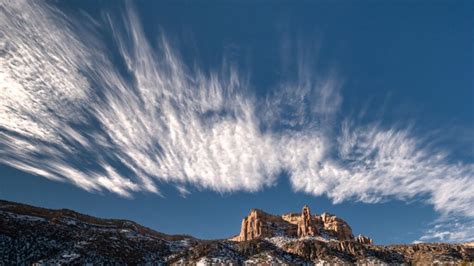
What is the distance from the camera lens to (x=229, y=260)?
18725cm

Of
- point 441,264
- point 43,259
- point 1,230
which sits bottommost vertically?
point 43,259

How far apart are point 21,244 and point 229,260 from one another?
114617 mm

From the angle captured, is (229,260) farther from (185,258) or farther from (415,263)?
(415,263)

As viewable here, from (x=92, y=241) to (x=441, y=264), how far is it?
726 feet

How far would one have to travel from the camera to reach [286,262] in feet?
631

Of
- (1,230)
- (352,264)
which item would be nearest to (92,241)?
(1,230)

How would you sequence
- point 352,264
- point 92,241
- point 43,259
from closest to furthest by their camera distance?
point 43,259, point 92,241, point 352,264

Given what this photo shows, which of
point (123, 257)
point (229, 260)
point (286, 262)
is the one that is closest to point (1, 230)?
point (123, 257)

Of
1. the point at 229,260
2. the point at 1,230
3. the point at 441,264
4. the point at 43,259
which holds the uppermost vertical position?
the point at 441,264

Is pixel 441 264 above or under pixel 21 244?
above

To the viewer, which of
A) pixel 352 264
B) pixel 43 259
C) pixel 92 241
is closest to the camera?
pixel 43 259

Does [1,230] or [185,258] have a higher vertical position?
[185,258]

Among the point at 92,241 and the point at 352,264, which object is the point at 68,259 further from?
the point at 352,264

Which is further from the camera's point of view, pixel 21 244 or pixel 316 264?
pixel 316 264
